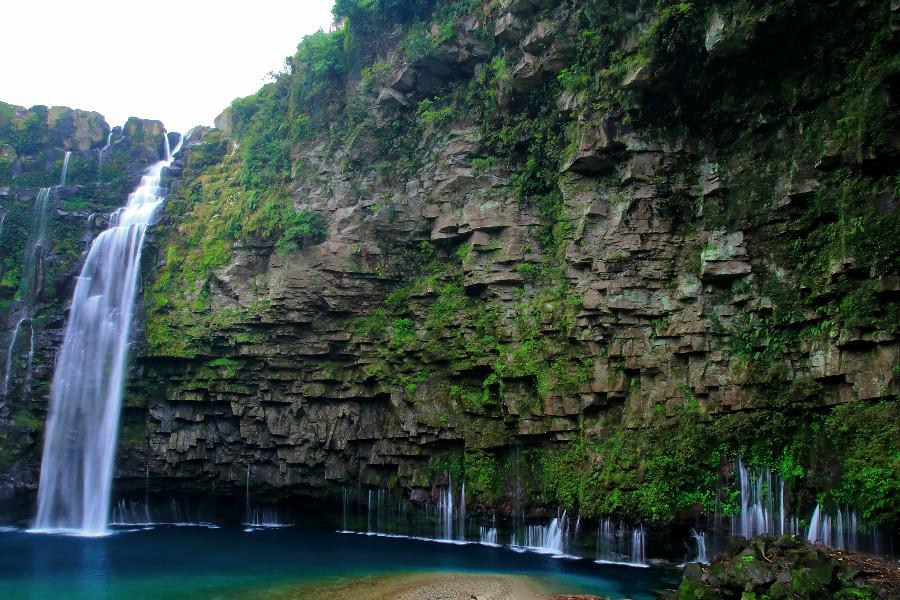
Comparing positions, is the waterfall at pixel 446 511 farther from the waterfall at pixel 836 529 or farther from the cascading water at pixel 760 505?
the waterfall at pixel 836 529

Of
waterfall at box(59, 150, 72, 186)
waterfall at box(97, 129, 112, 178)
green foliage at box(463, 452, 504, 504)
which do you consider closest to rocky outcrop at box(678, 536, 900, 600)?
green foliage at box(463, 452, 504, 504)

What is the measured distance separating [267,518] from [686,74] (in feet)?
63.8

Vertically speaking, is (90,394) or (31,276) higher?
(31,276)

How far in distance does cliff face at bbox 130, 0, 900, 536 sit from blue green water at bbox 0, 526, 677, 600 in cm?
176

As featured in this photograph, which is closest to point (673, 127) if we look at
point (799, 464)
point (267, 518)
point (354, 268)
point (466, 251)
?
point (466, 251)

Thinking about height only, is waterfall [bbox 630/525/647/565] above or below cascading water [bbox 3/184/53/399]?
below

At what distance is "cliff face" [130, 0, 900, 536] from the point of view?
13875mm

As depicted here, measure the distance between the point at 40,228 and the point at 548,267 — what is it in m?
19.6

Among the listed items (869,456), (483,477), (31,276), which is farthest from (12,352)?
(869,456)

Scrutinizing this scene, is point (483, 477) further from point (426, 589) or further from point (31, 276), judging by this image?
point (31, 276)

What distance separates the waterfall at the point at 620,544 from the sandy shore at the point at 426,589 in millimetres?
2778

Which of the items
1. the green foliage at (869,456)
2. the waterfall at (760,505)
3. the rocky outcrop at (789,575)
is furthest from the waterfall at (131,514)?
the green foliage at (869,456)

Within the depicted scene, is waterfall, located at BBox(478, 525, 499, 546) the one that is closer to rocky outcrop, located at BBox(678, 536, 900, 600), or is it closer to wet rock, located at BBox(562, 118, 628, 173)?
rocky outcrop, located at BBox(678, 536, 900, 600)

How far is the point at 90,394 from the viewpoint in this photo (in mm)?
22406
